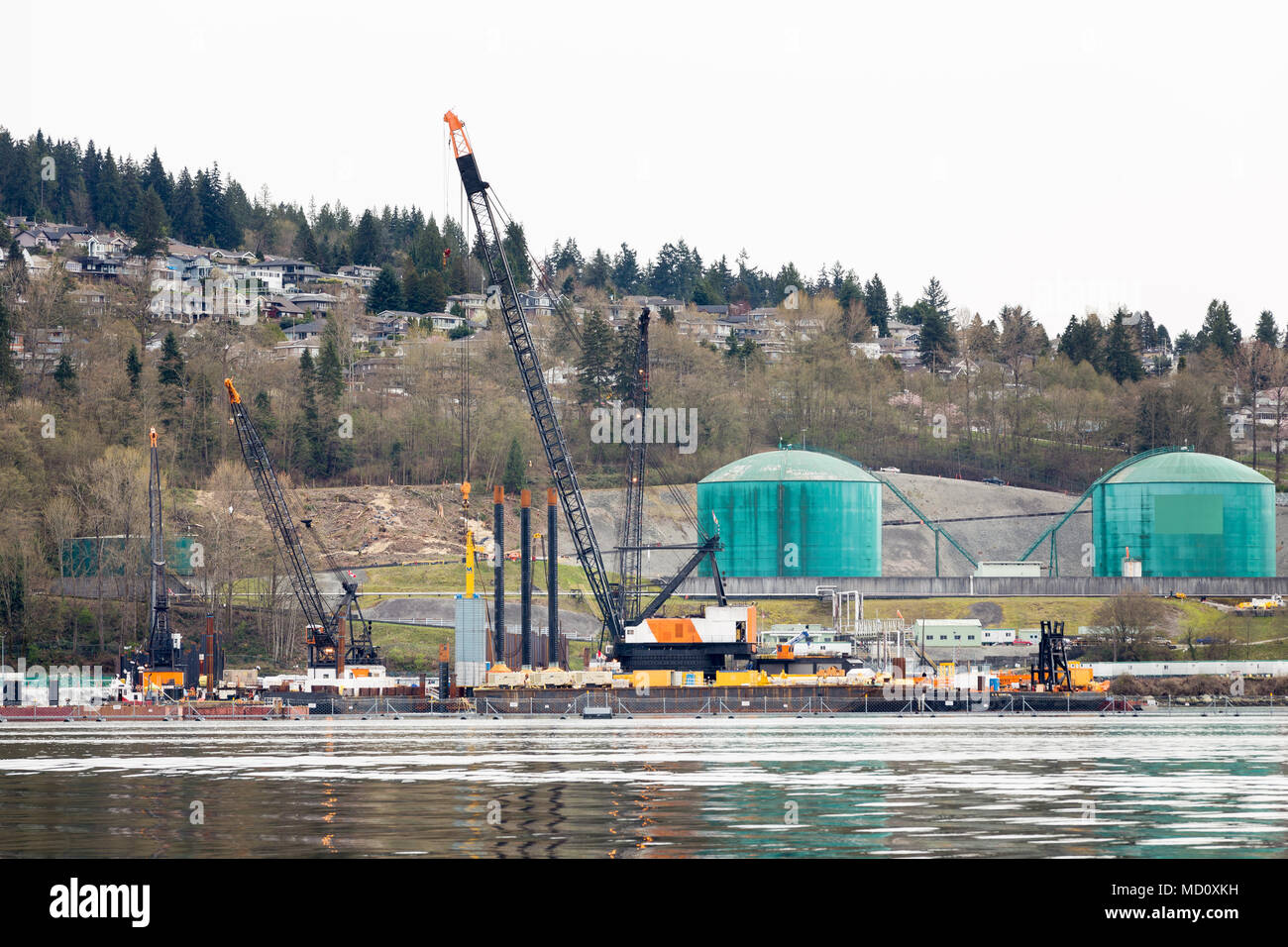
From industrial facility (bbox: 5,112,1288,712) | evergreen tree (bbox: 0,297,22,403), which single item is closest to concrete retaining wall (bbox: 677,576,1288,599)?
industrial facility (bbox: 5,112,1288,712)

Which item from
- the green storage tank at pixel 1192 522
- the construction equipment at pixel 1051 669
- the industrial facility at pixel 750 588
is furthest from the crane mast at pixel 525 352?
the green storage tank at pixel 1192 522

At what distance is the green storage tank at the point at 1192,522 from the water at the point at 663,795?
9957 cm

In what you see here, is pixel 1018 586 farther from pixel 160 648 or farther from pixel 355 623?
pixel 160 648

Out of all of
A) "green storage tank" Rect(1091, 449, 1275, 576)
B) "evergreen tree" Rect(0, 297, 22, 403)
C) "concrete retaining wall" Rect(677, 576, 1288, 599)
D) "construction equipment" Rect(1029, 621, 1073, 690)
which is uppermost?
"evergreen tree" Rect(0, 297, 22, 403)

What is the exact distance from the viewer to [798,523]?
185 meters

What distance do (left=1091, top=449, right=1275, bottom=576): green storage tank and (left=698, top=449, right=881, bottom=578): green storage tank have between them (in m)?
26.6

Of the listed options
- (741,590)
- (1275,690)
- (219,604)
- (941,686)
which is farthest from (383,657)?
(1275,690)

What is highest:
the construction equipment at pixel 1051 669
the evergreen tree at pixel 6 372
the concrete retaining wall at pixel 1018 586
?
the evergreen tree at pixel 6 372

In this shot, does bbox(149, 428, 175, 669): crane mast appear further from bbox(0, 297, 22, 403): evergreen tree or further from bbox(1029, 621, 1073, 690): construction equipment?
bbox(1029, 621, 1073, 690): construction equipment

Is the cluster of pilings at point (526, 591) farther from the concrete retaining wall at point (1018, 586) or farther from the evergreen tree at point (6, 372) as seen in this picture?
the evergreen tree at point (6, 372)

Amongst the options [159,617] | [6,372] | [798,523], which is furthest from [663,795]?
[6,372]

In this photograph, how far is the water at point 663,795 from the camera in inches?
1304

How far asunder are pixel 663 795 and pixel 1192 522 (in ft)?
494

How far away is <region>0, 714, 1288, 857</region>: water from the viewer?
33.1 m
